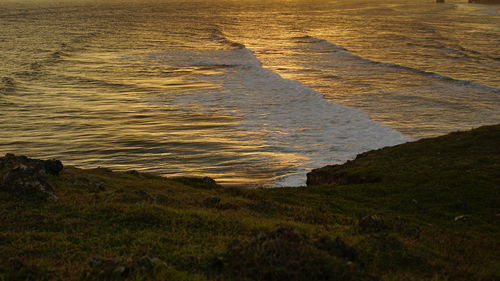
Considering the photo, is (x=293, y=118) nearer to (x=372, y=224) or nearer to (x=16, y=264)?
(x=372, y=224)

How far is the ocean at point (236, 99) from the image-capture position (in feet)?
90.6

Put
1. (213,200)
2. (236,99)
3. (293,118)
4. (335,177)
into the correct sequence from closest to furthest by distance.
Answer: (213,200)
(335,177)
(293,118)
(236,99)

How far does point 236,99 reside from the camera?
135 feet

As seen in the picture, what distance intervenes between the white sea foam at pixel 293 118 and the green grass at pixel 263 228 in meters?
6.21

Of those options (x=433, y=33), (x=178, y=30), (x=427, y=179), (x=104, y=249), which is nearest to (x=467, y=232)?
(x=427, y=179)

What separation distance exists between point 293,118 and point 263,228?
2342 cm

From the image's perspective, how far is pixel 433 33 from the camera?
305 ft

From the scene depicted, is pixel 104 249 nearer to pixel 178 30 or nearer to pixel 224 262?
pixel 224 262

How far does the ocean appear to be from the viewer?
2761 centimetres

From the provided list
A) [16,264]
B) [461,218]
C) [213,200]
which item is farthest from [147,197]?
[461,218]

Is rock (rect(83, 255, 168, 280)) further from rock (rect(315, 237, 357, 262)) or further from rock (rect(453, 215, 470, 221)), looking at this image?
rock (rect(453, 215, 470, 221))

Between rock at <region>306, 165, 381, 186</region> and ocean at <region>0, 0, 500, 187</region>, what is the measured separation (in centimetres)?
92

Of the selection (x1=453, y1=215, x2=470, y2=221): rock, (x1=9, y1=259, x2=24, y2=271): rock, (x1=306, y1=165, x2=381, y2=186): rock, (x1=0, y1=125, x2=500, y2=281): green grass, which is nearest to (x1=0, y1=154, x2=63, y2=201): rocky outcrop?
(x1=0, y1=125, x2=500, y2=281): green grass

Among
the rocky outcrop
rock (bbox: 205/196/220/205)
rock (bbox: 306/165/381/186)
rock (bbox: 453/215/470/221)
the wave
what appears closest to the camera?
the rocky outcrop
